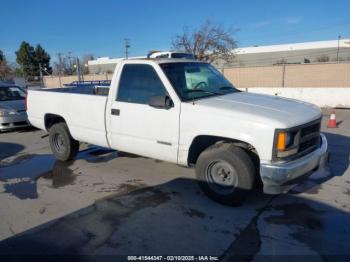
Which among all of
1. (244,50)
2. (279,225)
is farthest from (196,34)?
(244,50)

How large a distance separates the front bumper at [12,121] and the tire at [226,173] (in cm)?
804

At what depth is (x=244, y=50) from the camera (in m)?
66.0

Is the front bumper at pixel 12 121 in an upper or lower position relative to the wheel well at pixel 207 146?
lower

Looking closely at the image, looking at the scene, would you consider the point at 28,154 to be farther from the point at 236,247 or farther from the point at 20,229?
the point at 236,247

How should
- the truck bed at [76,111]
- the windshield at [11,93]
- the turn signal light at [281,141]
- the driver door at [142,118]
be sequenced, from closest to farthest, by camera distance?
the turn signal light at [281,141] → the driver door at [142,118] → the truck bed at [76,111] → the windshield at [11,93]

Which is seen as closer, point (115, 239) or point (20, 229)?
point (115, 239)

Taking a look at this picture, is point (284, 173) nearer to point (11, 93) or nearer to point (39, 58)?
point (11, 93)

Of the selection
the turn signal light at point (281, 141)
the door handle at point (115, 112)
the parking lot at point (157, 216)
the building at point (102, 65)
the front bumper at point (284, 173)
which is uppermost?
the building at point (102, 65)

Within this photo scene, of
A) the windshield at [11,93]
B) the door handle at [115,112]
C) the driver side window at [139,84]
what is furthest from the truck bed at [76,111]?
the windshield at [11,93]

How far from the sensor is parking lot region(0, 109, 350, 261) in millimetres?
3307

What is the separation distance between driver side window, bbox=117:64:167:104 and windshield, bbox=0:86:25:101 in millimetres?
7809

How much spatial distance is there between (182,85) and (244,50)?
65.3 metres

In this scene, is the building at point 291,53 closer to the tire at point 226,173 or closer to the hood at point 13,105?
the hood at point 13,105

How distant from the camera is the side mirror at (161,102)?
4.26 meters
